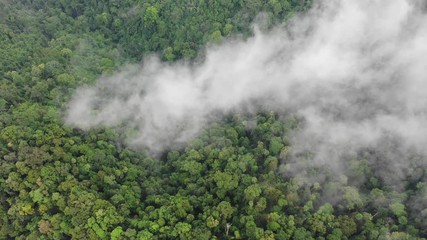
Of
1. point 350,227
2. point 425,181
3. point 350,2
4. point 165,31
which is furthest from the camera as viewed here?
point 165,31

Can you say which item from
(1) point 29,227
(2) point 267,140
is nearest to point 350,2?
(2) point 267,140

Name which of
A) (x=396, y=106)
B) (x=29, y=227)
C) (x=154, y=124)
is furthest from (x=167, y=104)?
(x=396, y=106)

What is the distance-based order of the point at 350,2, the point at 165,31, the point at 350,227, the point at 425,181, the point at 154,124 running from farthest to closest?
the point at 165,31
the point at 350,2
the point at 154,124
the point at 425,181
the point at 350,227

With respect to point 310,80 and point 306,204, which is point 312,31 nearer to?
point 310,80

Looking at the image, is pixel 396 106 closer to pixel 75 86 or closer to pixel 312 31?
pixel 312 31

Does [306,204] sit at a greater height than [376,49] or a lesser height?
lesser

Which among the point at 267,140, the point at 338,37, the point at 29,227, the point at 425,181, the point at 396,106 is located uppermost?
the point at 338,37

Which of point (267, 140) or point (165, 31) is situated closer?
point (267, 140)
